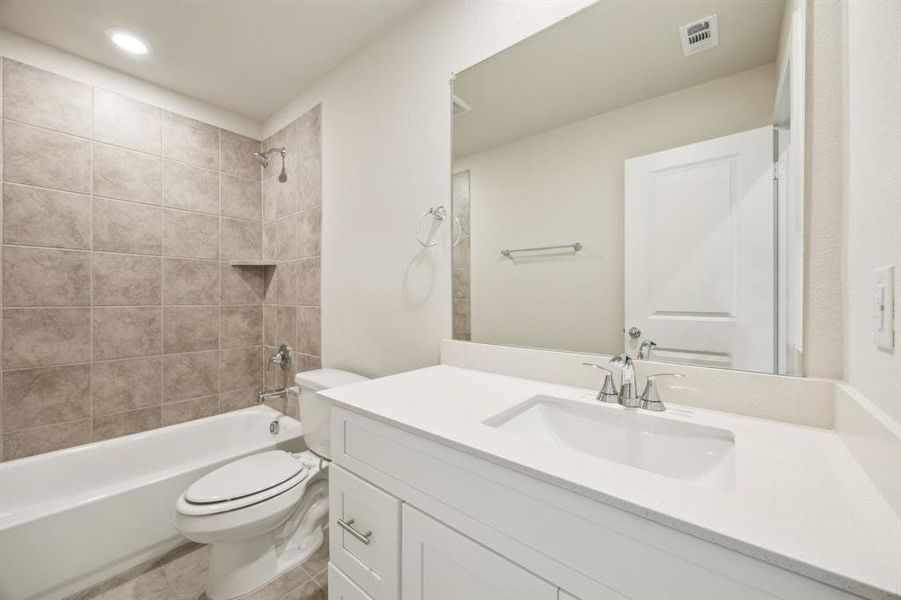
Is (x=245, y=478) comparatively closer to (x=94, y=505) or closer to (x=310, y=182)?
(x=94, y=505)

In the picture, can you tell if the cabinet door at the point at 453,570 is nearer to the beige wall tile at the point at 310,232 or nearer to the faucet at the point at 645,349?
the faucet at the point at 645,349

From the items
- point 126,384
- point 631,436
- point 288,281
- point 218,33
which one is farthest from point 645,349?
point 126,384

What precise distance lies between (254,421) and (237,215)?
1411 mm

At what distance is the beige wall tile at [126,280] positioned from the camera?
6.33ft

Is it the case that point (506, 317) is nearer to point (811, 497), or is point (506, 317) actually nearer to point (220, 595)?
point (811, 497)

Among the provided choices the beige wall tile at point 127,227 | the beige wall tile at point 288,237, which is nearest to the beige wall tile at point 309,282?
the beige wall tile at point 288,237

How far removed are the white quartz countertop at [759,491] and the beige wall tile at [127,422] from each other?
1.98m

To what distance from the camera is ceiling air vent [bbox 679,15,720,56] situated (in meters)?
0.88

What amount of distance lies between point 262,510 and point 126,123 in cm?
223

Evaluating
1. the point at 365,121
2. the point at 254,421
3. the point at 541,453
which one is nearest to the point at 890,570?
the point at 541,453

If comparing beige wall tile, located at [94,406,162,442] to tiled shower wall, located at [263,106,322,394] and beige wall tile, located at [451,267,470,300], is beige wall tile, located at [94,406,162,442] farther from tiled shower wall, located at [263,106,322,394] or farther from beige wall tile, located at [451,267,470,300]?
beige wall tile, located at [451,267,470,300]

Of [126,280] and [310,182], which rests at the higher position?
[310,182]

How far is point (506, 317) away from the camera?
127cm

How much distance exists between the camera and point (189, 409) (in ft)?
7.30
